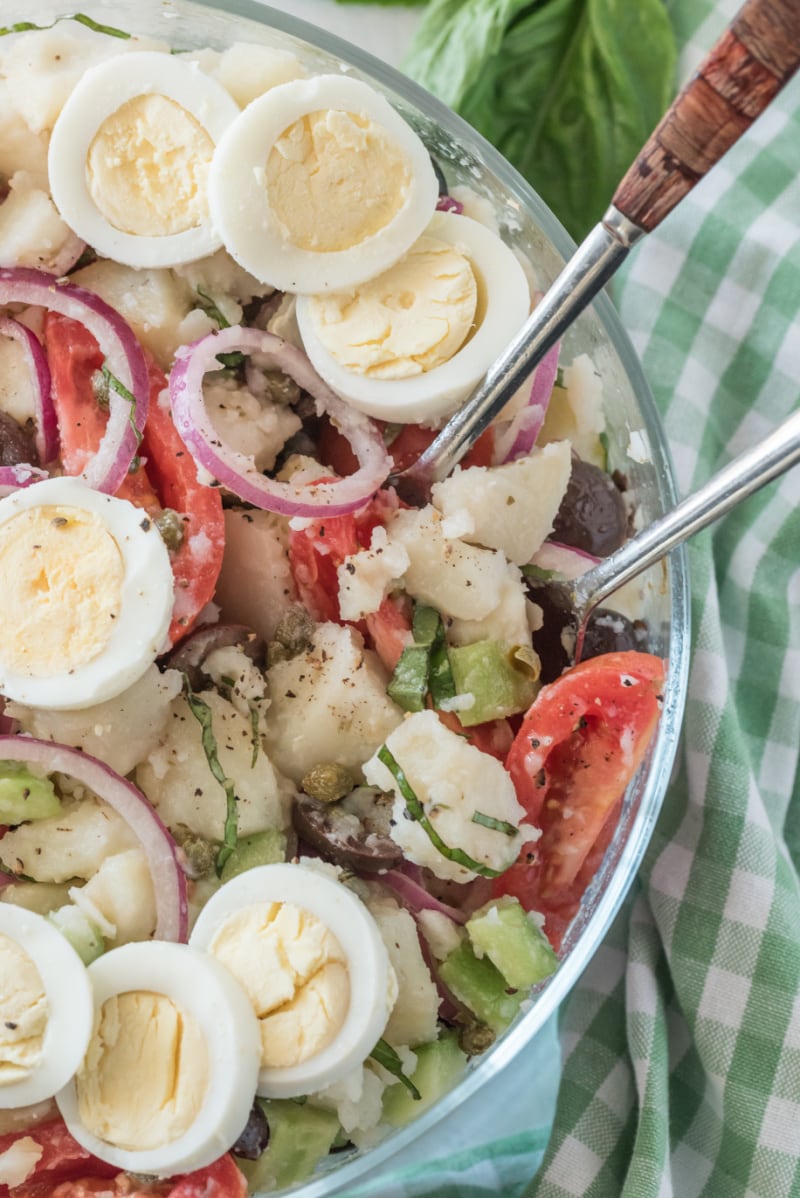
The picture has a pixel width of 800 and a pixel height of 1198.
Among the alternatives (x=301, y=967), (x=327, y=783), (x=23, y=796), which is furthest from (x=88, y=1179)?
(x=327, y=783)

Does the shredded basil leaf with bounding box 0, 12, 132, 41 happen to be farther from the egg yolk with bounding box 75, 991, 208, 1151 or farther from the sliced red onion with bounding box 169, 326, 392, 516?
the egg yolk with bounding box 75, 991, 208, 1151

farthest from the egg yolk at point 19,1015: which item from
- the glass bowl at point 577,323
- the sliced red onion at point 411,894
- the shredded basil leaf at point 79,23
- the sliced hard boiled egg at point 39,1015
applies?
the shredded basil leaf at point 79,23

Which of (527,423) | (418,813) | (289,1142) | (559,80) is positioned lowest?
(289,1142)

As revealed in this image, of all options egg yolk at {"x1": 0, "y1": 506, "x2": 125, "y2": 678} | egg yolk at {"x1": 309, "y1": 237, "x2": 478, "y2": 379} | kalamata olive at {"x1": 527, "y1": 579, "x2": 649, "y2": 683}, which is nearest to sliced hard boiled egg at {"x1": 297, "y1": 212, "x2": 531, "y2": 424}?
egg yolk at {"x1": 309, "y1": 237, "x2": 478, "y2": 379}

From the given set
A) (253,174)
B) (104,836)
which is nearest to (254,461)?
(253,174)

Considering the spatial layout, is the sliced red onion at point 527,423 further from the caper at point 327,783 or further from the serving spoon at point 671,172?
the caper at point 327,783

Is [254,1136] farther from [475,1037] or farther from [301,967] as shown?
[475,1037]
